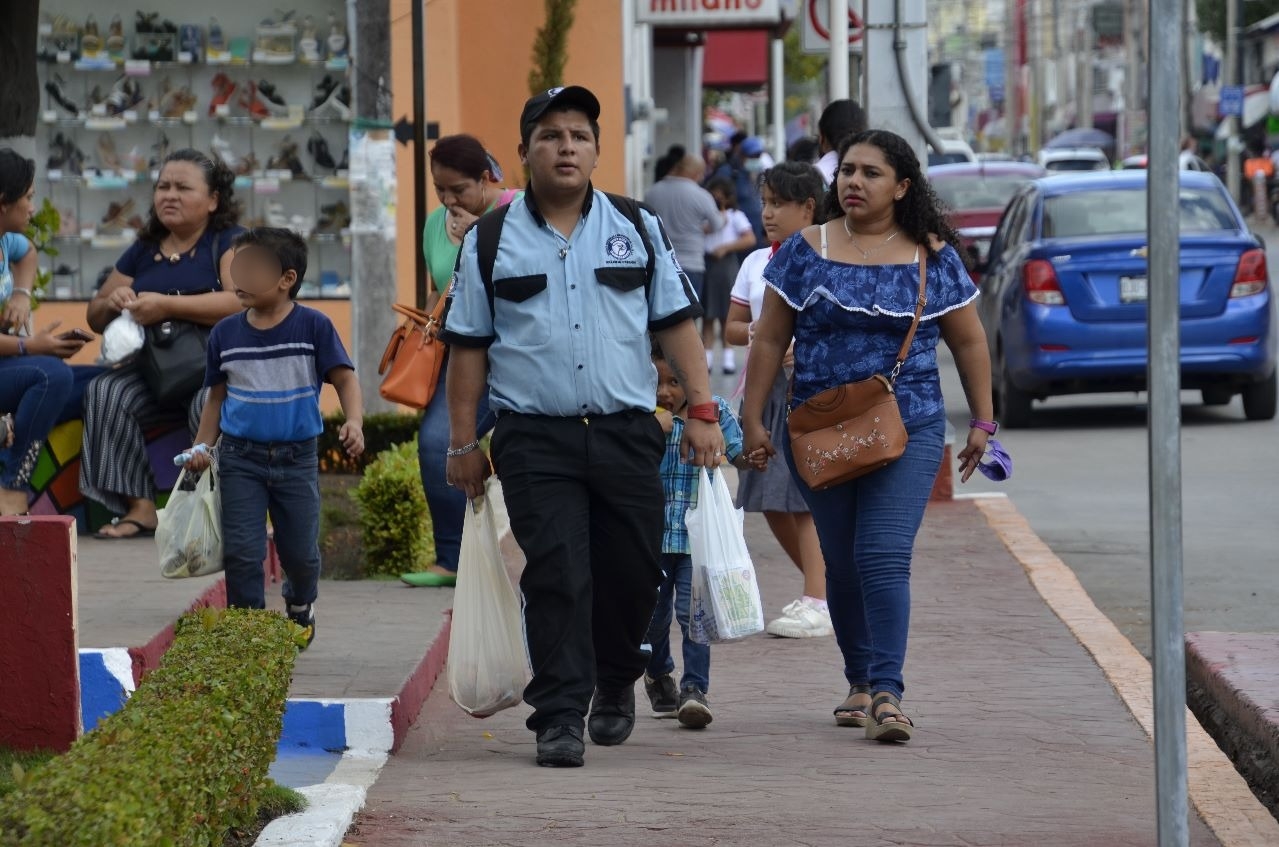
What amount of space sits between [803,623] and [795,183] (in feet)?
5.50

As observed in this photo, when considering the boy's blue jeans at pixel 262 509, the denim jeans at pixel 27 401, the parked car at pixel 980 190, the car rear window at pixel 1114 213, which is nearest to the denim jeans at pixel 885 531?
the boy's blue jeans at pixel 262 509

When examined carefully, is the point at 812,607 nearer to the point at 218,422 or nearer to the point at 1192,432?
the point at 218,422

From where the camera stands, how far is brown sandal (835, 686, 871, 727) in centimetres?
638

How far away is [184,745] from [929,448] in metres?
2.69

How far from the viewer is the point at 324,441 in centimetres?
1102

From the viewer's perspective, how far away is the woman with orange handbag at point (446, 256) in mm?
7828

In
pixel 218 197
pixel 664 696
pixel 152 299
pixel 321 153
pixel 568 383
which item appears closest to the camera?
pixel 568 383

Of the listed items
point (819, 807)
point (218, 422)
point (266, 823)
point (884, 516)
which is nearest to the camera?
point (266, 823)

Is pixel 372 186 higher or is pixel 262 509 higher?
pixel 372 186

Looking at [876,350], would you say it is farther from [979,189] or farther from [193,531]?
[979,189]

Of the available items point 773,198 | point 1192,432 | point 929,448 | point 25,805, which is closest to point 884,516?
point 929,448

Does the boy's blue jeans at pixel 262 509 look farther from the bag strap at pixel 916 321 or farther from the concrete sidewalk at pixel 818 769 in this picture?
the bag strap at pixel 916 321

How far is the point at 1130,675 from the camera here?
7109 mm

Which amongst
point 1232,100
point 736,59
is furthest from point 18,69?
point 1232,100
